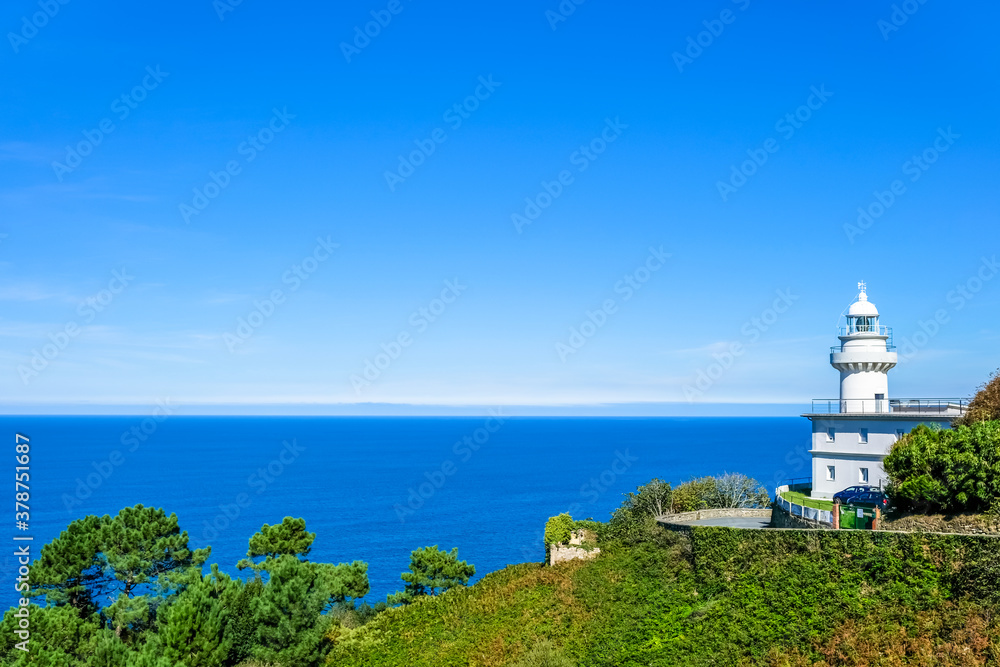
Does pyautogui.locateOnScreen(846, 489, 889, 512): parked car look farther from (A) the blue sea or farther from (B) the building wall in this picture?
(A) the blue sea

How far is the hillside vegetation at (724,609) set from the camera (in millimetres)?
23156

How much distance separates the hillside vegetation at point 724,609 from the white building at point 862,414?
50.9 feet

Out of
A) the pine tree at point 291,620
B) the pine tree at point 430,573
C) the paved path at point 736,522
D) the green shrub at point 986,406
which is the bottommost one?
the pine tree at point 291,620

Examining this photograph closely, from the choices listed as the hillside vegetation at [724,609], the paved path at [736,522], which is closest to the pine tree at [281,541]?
the hillside vegetation at [724,609]

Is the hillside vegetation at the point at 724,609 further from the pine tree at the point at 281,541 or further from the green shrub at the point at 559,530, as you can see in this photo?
the pine tree at the point at 281,541

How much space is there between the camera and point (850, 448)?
43125 millimetres

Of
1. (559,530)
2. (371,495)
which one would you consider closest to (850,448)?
(559,530)

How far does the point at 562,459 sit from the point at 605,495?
73.4 meters

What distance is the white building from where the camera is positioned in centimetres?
4156

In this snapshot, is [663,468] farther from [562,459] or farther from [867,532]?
[867,532]

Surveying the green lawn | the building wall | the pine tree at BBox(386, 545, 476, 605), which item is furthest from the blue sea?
the building wall

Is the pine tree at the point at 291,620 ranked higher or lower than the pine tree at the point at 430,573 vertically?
lower

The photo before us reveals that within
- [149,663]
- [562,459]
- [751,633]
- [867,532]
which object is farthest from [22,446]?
[562,459]

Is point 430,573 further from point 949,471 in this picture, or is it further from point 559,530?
point 949,471
